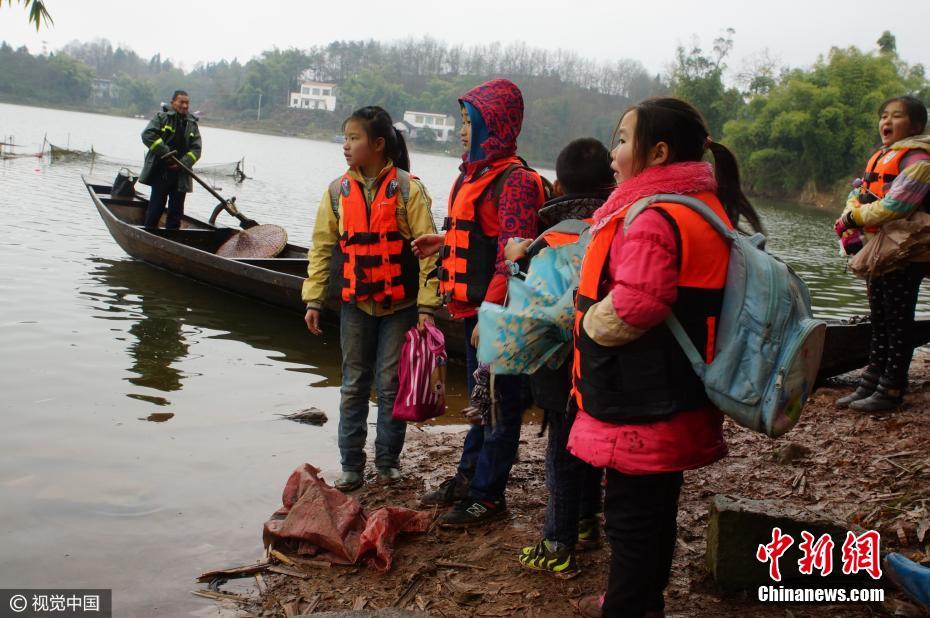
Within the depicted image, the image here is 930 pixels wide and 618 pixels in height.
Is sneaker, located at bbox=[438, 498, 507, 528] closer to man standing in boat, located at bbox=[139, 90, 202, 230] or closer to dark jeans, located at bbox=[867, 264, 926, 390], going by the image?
dark jeans, located at bbox=[867, 264, 926, 390]

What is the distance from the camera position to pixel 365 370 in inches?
169

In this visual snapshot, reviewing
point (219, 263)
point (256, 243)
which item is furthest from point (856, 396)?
point (256, 243)

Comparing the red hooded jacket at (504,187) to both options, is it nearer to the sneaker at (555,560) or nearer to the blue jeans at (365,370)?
the blue jeans at (365,370)

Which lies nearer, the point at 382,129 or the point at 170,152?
the point at 382,129

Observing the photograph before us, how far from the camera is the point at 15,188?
18.9 m

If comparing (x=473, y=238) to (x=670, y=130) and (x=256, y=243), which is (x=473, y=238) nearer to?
(x=670, y=130)

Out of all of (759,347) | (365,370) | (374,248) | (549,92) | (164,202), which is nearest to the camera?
(759,347)

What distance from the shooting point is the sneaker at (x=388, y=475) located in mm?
4402

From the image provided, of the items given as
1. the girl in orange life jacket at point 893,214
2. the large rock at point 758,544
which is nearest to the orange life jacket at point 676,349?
the large rock at point 758,544

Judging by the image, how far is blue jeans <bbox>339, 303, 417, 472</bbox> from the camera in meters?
4.24

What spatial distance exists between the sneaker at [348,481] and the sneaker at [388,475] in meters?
0.13

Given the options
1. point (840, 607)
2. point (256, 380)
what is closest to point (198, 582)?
point (840, 607)

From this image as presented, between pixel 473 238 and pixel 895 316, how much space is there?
112 inches

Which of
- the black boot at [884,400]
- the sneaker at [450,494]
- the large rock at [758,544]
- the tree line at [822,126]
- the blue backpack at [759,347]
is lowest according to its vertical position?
the sneaker at [450,494]
